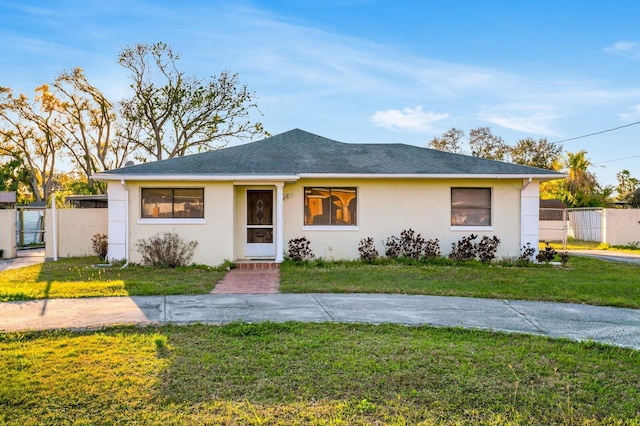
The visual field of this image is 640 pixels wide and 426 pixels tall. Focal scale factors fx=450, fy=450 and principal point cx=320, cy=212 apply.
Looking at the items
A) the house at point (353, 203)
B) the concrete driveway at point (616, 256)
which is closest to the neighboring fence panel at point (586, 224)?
the concrete driveway at point (616, 256)

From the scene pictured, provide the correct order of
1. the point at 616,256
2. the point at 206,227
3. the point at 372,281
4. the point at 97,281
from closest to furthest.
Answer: the point at 97,281 < the point at 372,281 < the point at 206,227 < the point at 616,256

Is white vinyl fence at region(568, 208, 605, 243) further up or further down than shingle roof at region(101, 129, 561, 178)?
further down

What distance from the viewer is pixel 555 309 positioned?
7.43 meters

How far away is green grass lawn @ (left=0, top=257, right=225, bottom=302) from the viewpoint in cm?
841

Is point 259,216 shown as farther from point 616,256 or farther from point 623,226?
point 623,226

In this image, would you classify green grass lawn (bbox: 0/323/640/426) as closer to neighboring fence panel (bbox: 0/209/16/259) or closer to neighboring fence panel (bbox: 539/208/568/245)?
neighboring fence panel (bbox: 0/209/16/259)

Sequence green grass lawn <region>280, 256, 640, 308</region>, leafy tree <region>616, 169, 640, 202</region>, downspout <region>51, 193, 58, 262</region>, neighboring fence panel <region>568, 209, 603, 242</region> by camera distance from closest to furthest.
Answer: green grass lawn <region>280, 256, 640, 308</region>
downspout <region>51, 193, 58, 262</region>
neighboring fence panel <region>568, 209, 603, 242</region>
leafy tree <region>616, 169, 640, 202</region>

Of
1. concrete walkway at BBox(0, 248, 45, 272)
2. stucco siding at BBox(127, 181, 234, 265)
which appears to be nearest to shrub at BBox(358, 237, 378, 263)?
stucco siding at BBox(127, 181, 234, 265)

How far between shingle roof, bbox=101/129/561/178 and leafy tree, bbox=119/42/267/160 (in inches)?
683

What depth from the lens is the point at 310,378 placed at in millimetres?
4199

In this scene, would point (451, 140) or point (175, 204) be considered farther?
point (451, 140)

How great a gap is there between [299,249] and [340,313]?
253 inches

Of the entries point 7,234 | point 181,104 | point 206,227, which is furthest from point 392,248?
point 181,104

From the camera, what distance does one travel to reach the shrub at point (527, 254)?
13.5 metres
